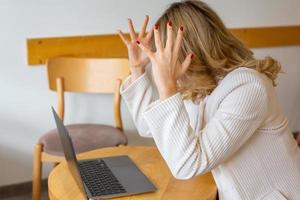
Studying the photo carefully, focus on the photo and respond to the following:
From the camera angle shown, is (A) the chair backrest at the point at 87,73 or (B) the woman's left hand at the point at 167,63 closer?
(B) the woman's left hand at the point at 167,63

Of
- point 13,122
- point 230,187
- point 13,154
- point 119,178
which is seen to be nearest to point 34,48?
point 13,122

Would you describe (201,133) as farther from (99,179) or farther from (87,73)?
(87,73)

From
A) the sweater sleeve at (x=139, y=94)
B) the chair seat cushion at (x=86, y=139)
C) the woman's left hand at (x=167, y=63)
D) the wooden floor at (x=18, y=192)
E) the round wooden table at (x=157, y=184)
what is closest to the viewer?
the woman's left hand at (x=167, y=63)

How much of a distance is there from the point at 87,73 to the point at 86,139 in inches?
16.4

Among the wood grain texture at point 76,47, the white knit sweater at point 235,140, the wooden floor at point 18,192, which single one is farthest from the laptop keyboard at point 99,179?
the wooden floor at point 18,192

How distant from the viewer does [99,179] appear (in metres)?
1.42

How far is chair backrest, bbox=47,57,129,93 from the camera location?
2.50 metres

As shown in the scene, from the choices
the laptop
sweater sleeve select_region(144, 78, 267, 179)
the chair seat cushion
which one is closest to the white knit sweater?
sweater sleeve select_region(144, 78, 267, 179)

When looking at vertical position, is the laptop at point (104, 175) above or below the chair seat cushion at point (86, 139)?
above

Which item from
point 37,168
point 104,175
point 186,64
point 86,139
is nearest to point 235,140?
point 186,64

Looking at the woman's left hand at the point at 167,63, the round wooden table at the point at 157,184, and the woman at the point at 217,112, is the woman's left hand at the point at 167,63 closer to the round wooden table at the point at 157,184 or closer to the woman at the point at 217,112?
the woman at the point at 217,112

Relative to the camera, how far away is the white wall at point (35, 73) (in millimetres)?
2492

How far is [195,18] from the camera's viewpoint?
141 centimetres

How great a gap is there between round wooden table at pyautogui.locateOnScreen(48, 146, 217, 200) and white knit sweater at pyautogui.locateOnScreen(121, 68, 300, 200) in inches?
2.8
